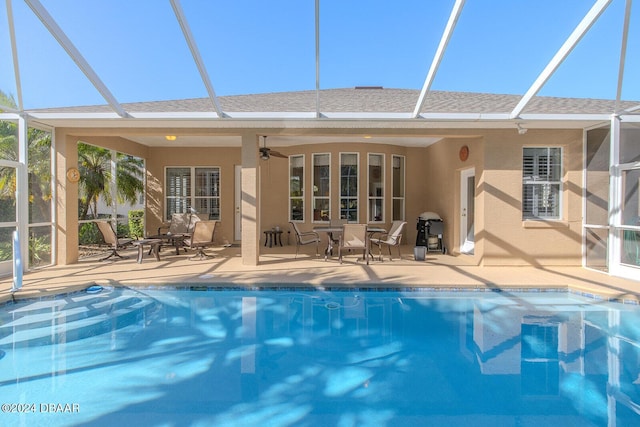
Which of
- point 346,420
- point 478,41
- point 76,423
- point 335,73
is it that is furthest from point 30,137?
point 478,41

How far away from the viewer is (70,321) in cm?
525

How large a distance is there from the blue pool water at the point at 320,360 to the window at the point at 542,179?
2613 millimetres

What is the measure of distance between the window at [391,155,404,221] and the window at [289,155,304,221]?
2.91 metres

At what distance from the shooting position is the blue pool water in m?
3.18

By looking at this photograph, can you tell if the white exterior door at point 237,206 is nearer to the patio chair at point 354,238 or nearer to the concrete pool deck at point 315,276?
the concrete pool deck at point 315,276

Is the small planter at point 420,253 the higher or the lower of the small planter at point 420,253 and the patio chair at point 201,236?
the lower

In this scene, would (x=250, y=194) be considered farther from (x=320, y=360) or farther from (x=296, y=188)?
(x=320, y=360)

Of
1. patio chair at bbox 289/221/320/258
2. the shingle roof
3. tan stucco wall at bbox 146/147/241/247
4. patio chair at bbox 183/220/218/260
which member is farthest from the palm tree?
patio chair at bbox 289/221/320/258

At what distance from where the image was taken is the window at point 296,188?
1180 centimetres

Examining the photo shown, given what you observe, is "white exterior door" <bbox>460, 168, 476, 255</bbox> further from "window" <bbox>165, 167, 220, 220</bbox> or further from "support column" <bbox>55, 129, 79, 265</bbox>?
"support column" <bbox>55, 129, 79, 265</bbox>

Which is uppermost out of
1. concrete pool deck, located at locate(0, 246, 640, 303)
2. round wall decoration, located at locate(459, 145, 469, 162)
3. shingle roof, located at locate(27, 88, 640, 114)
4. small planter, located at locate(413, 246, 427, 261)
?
shingle roof, located at locate(27, 88, 640, 114)

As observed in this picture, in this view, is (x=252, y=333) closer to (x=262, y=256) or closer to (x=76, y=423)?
(x=76, y=423)

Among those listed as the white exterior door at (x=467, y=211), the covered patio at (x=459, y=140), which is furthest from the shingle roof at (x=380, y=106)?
the white exterior door at (x=467, y=211)

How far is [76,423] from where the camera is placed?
2.99m
